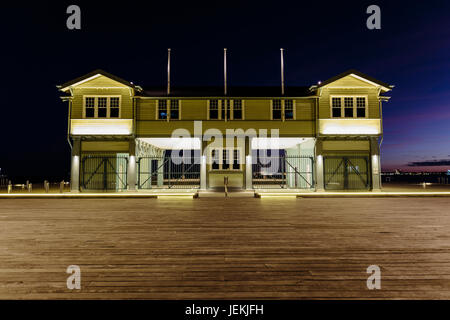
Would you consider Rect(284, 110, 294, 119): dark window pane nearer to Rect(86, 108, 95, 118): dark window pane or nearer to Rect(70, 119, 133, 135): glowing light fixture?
Rect(70, 119, 133, 135): glowing light fixture

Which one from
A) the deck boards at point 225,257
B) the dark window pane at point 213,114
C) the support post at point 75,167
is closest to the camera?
the deck boards at point 225,257

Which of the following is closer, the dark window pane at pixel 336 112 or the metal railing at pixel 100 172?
the metal railing at pixel 100 172

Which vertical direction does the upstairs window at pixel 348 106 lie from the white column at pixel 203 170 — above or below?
above

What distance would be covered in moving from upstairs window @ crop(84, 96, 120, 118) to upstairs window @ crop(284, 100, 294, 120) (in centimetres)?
1305

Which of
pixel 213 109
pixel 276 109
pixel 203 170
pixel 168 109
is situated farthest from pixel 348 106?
Answer: pixel 168 109

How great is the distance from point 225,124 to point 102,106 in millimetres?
9553

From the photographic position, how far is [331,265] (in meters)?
4.24

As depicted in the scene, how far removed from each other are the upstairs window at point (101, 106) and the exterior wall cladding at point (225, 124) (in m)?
0.07

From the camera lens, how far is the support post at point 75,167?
18797mm

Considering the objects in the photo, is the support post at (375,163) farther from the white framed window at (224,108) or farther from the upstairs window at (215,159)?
the upstairs window at (215,159)

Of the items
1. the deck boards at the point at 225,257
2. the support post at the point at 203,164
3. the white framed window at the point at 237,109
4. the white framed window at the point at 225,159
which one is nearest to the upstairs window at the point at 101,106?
the support post at the point at 203,164

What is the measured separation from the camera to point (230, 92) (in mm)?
20969

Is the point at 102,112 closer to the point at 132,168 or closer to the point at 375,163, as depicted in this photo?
the point at 132,168
